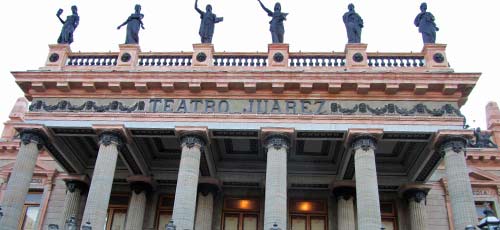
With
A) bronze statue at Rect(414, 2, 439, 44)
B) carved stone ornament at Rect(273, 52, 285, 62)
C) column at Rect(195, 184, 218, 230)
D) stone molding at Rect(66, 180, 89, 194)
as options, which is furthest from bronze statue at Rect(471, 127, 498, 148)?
stone molding at Rect(66, 180, 89, 194)

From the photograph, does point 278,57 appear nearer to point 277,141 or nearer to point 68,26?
point 277,141

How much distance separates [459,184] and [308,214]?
7.64m

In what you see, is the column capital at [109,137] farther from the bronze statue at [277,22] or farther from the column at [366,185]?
the column at [366,185]

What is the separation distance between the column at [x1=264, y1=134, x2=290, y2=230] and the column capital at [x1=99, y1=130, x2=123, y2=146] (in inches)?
235

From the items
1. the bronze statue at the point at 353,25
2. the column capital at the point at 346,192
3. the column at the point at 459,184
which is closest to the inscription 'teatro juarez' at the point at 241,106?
the bronze statue at the point at 353,25

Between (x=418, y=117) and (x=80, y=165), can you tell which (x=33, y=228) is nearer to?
(x=80, y=165)

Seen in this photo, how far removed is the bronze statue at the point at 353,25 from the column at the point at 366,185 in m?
5.18

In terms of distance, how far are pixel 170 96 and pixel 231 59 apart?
321cm

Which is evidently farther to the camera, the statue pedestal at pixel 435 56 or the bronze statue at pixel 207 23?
the bronze statue at pixel 207 23

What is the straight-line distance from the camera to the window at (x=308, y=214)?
25.4m

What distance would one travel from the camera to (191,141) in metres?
21.7

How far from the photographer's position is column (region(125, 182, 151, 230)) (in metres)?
24.5

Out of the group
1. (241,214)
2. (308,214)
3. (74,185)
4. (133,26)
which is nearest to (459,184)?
(308,214)

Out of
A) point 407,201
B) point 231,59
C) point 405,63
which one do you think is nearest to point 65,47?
point 231,59
